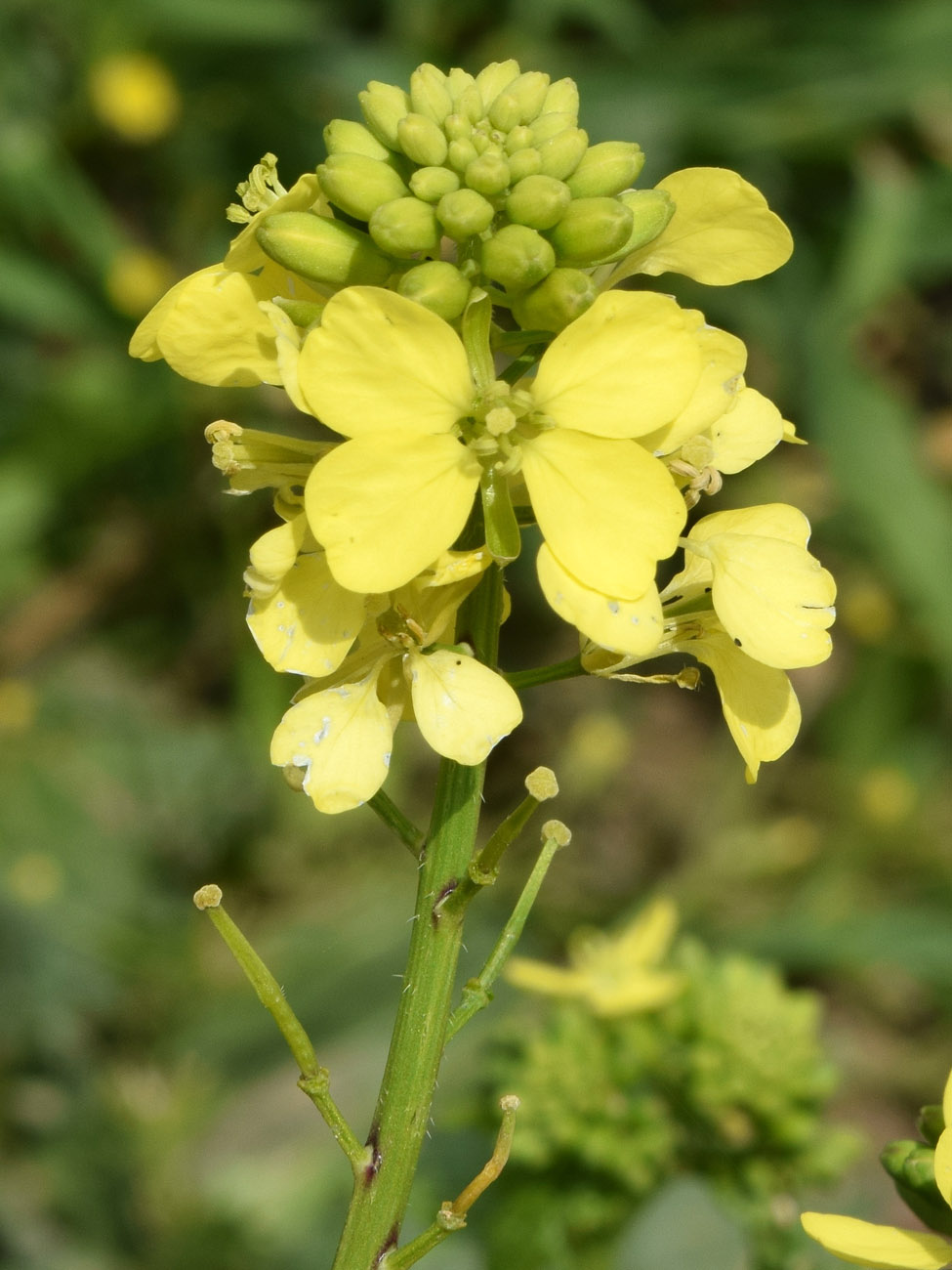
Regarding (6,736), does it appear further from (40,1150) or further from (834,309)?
(834,309)

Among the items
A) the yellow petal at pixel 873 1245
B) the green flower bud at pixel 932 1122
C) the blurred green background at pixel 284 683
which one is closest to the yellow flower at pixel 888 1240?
the yellow petal at pixel 873 1245

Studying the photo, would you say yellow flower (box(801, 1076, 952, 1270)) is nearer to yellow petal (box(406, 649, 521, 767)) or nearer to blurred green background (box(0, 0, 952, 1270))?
yellow petal (box(406, 649, 521, 767))

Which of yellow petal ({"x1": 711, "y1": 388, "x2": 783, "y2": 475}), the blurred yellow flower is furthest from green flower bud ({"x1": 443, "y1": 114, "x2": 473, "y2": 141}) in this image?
the blurred yellow flower

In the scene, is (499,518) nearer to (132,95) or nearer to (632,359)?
(632,359)

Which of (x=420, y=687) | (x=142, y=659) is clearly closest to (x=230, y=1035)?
(x=142, y=659)

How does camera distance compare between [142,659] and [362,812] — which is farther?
[142,659]

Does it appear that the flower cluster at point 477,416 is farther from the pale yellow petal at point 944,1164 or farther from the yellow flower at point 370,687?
the pale yellow petal at point 944,1164
